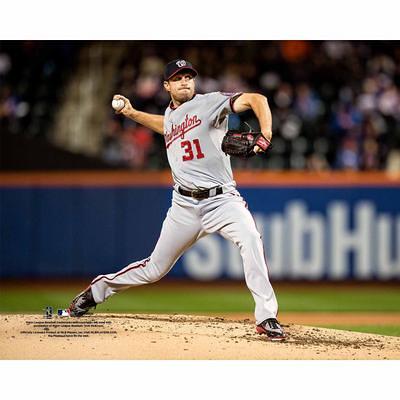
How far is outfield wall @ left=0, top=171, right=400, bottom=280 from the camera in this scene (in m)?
8.02

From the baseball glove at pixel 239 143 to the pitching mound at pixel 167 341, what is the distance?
1.19m

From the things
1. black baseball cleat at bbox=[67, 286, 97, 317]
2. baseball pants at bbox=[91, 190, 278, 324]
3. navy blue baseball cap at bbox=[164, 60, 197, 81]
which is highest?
navy blue baseball cap at bbox=[164, 60, 197, 81]

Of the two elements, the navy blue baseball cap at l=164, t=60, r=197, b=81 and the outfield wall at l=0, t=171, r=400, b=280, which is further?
the outfield wall at l=0, t=171, r=400, b=280

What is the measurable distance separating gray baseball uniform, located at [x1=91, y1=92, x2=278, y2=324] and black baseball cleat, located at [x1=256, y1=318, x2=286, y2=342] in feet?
0.12

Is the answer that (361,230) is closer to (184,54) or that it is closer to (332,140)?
(332,140)

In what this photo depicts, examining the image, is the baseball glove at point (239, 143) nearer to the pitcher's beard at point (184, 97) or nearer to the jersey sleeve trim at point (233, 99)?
the jersey sleeve trim at point (233, 99)

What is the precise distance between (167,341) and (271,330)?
0.66 metres

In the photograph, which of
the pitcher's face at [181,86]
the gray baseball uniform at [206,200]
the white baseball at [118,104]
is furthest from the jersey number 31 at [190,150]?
the white baseball at [118,104]

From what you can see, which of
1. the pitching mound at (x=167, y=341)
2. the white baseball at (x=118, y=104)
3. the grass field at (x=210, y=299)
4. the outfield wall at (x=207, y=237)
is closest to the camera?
the pitching mound at (x=167, y=341)

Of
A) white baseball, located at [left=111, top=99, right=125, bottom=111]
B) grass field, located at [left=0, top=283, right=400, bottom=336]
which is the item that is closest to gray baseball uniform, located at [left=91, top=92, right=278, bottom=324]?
white baseball, located at [left=111, top=99, right=125, bottom=111]

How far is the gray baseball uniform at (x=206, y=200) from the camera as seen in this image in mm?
5211

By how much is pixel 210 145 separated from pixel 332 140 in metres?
3.18

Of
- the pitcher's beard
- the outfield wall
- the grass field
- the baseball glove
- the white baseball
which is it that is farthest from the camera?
the outfield wall

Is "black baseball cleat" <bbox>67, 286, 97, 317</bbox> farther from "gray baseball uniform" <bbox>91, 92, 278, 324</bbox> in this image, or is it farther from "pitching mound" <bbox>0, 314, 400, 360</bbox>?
"gray baseball uniform" <bbox>91, 92, 278, 324</bbox>
